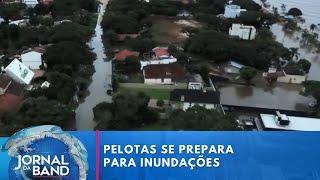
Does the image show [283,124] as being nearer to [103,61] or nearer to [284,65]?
[284,65]

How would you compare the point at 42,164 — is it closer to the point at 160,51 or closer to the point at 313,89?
the point at 313,89

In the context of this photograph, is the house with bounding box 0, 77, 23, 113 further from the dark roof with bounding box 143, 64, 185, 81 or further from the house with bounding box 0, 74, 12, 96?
the dark roof with bounding box 143, 64, 185, 81

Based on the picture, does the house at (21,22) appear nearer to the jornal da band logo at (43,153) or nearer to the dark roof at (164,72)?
the dark roof at (164,72)

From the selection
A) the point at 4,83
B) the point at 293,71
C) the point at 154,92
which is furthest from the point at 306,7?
the point at 4,83

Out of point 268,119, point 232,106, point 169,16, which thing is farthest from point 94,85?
point 169,16

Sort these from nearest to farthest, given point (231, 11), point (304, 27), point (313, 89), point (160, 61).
→ point (313, 89) < point (160, 61) < point (231, 11) < point (304, 27)

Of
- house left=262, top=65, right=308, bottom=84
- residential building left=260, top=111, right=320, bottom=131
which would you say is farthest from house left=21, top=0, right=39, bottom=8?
residential building left=260, top=111, right=320, bottom=131
